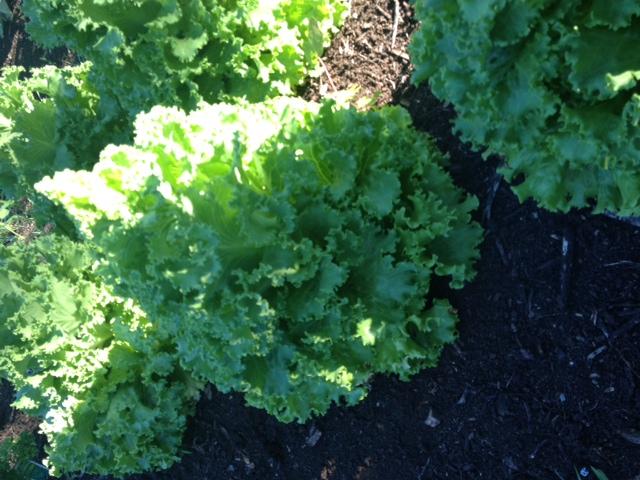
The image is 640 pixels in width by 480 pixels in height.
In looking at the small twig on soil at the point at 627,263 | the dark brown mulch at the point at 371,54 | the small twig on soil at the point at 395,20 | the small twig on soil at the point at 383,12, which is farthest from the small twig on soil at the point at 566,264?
the small twig on soil at the point at 383,12

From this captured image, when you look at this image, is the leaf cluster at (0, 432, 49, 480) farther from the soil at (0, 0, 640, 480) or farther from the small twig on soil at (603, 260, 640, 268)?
the small twig on soil at (603, 260, 640, 268)

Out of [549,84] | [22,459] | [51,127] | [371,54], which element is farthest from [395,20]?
[22,459]

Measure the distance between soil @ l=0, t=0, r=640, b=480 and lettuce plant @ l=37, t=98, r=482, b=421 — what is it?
0.26m

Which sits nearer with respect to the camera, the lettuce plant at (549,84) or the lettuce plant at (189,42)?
the lettuce plant at (549,84)

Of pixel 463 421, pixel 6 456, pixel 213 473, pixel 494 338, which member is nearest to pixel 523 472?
pixel 463 421

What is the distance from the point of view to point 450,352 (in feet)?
14.5

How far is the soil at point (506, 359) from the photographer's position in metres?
3.86

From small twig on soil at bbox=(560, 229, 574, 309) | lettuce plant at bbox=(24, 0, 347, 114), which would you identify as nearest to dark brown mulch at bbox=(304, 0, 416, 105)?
lettuce plant at bbox=(24, 0, 347, 114)

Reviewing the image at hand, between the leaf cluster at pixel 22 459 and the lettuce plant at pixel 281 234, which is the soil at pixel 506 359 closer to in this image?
the lettuce plant at pixel 281 234

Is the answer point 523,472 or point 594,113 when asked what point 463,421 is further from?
point 594,113

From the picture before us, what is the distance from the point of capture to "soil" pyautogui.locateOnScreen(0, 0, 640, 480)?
3.86m

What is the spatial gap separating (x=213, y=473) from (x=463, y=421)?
2.39m

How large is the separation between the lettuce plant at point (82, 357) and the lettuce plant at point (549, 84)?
2803 mm

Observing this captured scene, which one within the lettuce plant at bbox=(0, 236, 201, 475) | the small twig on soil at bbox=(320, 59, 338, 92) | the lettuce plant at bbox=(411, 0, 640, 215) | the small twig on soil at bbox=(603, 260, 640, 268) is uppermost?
the small twig on soil at bbox=(320, 59, 338, 92)
